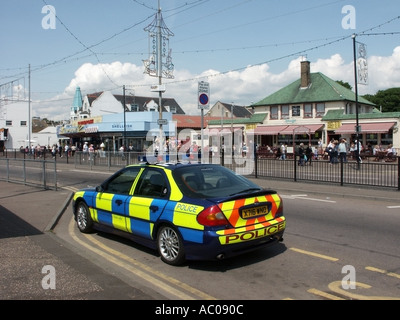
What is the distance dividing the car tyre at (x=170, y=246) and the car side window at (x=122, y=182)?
120 cm

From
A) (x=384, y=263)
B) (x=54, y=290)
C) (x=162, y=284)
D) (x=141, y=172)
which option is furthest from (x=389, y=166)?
(x=54, y=290)

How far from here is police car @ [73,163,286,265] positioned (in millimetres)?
5160

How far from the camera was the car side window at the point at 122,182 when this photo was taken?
6625 mm

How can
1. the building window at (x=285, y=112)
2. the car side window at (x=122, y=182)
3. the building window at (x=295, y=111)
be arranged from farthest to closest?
the building window at (x=285, y=112)
the building window at (x=295, y=111)
the car side window at (x=122, y=182)

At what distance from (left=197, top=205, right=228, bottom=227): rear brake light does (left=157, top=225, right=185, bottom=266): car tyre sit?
506mm

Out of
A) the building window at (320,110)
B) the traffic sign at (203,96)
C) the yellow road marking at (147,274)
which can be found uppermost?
the building window at (320,110)

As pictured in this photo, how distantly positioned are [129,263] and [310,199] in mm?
7547

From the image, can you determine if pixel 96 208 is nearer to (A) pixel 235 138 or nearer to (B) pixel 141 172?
(B) pixel 141 172

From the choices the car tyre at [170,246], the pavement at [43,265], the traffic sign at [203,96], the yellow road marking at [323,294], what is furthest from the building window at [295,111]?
the yellow road marking at [323,294]

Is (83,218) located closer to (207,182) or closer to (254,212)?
(207,182)

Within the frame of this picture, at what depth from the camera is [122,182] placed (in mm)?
6867

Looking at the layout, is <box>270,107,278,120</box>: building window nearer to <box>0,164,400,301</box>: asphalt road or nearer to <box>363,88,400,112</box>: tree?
<box>0,164,400,301</box>: asphalt road
